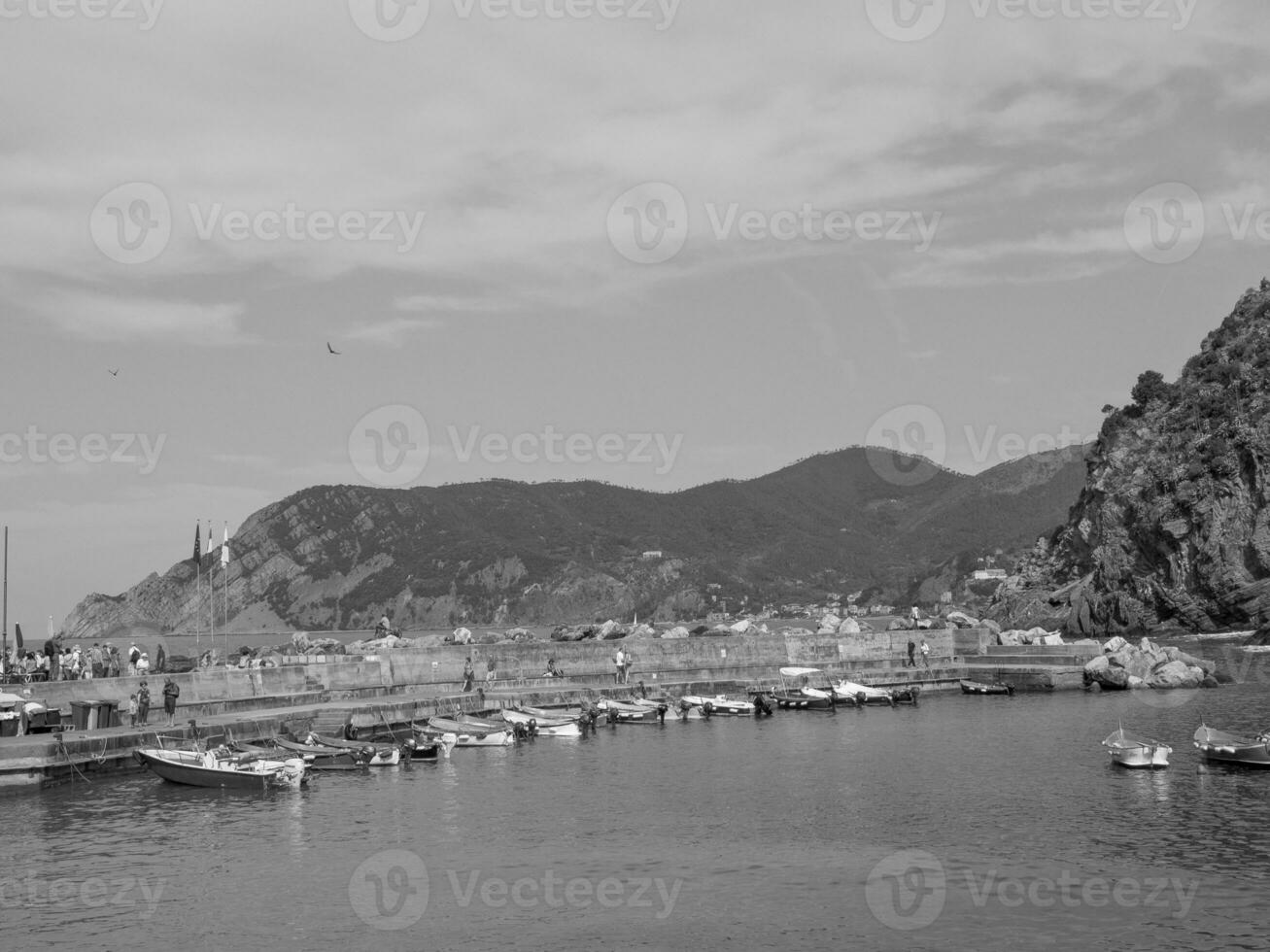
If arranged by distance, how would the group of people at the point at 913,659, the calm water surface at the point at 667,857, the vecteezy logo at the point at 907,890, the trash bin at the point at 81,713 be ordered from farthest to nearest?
1. the group of people at the point at 913,659
2. the trash bin at the point at 81,713
3. the vecteezy logo at the point at 907,890
4. the calm water surface at the point at 667,857

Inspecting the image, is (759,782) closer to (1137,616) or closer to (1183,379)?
(1137,616)

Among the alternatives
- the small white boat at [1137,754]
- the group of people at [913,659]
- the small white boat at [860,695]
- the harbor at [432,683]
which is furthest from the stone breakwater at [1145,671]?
the small white boat at [1137,754]

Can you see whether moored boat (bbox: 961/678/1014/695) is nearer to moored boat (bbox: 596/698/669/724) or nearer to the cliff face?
moored boat (bbox: 596/698/669/724)

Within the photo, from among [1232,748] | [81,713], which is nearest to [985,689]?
[1232,748]

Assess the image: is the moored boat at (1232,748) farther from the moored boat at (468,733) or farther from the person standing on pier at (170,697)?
the person standing on pier at (170,697)

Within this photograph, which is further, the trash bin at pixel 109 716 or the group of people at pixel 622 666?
the group of people at pixel 622 666

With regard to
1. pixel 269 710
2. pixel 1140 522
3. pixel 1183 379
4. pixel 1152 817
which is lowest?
pixel 1152 817

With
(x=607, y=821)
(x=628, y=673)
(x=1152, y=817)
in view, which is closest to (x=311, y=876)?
(x=607, y=821)
